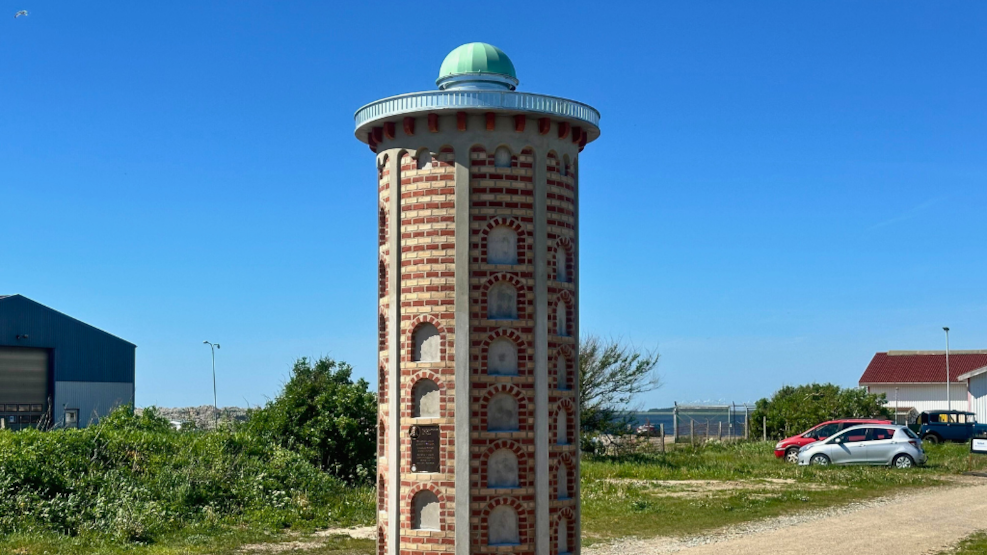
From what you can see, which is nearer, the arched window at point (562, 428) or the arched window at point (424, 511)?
the arched window at point (424, 511)

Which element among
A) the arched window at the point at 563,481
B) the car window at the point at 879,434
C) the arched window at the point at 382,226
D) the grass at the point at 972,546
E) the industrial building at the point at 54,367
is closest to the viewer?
the arched window at the point at 563,481

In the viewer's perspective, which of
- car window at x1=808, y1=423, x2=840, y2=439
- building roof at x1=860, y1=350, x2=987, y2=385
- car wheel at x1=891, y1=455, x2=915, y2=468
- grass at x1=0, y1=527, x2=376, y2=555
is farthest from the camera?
building roof at x1=860, y1=350, x2=987, y2=385

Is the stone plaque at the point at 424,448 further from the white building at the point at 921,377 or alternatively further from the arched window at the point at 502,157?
the white building at the point at 921,377

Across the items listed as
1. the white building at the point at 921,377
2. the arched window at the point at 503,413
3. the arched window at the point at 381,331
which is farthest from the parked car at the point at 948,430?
the arched window at the point at 381,331

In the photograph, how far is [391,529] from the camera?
12.0m

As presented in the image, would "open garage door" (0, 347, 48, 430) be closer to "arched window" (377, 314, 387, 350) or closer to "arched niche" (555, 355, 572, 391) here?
"arched window" (377, 314, 387, 350)

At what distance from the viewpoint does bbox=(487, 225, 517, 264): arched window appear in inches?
466

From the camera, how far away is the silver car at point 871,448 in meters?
31.6

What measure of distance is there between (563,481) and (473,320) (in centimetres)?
240

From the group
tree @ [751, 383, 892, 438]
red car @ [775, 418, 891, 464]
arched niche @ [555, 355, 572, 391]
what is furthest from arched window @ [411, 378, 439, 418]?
tree @ [751, 383, 892, 438]

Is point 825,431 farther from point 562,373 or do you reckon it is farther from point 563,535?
point 562,373

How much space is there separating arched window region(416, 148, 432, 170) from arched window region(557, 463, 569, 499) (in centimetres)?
398

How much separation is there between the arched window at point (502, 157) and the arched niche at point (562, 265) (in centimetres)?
123

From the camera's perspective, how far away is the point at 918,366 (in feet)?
202
